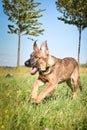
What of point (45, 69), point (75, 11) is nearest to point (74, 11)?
point (75, 11)

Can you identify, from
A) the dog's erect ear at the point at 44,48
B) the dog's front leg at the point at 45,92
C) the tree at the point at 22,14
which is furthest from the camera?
the tree at the point at 22,14

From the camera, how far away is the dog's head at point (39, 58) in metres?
6.92

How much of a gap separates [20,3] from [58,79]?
53.6 feet

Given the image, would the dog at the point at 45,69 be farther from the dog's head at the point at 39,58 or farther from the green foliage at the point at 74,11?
the green foliage at the point at 74,11

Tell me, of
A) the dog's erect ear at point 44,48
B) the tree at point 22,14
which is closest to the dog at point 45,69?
the dog's erect ear at point 44,48

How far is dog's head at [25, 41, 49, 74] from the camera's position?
22.7 feet

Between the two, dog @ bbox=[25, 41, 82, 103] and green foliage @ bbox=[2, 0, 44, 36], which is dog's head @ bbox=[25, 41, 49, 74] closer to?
dog @ bbox=[25, 41, 82, 103]

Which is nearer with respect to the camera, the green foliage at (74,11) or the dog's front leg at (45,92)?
the dog's front leg at (45,92)

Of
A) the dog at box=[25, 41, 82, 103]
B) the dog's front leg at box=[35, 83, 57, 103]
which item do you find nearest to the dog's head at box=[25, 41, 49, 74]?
the dog at box=[25, 41, 82, 103]

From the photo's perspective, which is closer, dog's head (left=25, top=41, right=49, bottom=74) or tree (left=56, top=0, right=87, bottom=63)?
dog's head (left=25, top=41, right=49, bottom=74)

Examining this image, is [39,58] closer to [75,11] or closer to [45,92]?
[45,92]

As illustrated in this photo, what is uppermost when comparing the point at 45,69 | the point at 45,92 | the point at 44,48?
the point at 44,48

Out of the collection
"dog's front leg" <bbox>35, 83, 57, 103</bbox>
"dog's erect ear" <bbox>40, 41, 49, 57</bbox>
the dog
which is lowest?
"dog's front leg" <bbox>35, 83, 57, 103</bbox>

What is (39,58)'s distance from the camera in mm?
7027
